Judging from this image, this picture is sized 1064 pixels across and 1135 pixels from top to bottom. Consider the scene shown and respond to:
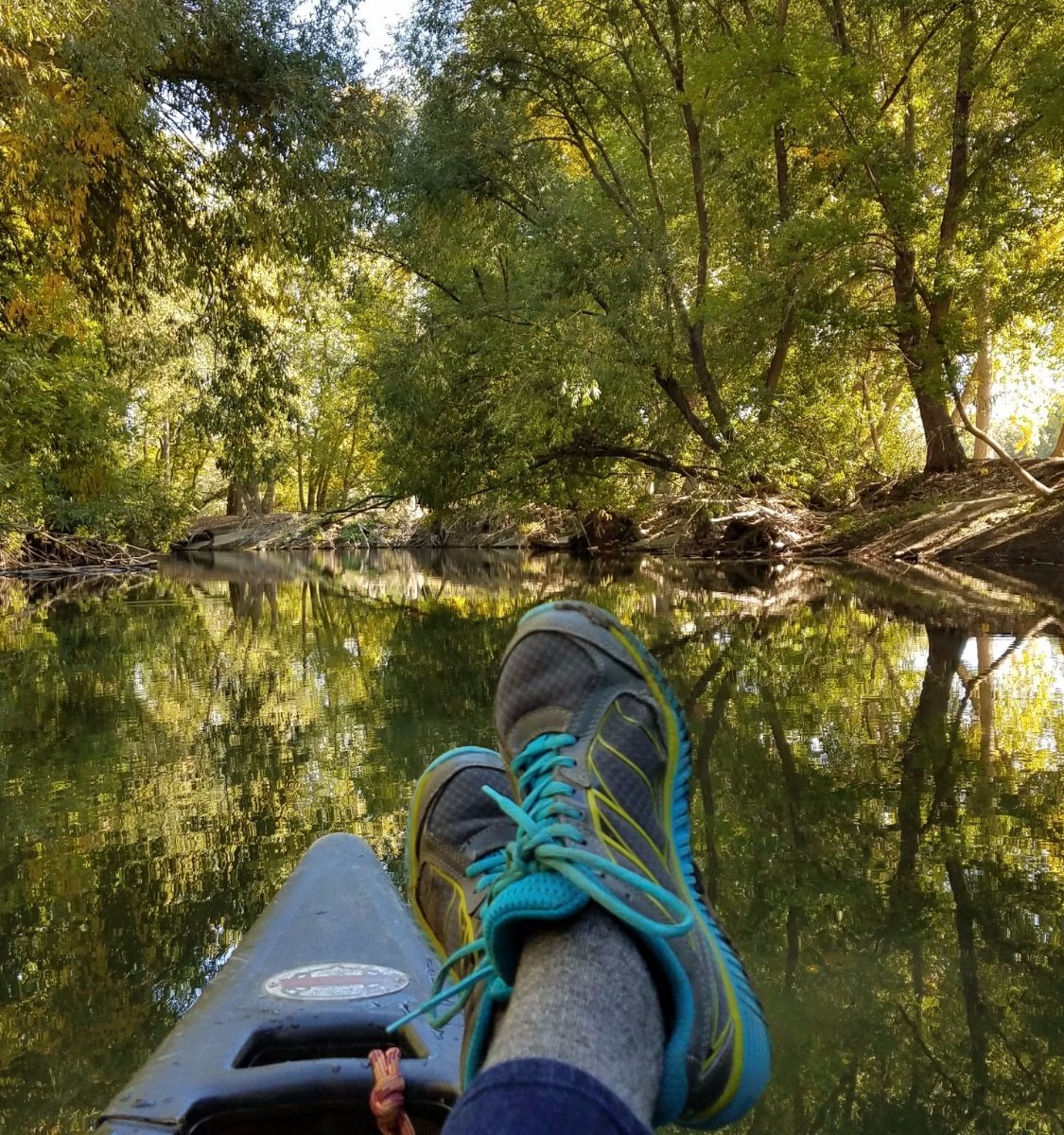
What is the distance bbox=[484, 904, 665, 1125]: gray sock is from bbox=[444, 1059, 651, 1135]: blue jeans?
0.02 meters

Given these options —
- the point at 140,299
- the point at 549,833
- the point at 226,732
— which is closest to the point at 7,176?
the point at 140,299

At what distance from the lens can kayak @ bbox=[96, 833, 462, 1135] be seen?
132 centimetres

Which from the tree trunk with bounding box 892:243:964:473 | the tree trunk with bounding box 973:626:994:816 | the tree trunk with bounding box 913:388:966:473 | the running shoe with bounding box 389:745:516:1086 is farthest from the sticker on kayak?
the tree trunk with bounding box 913:388:966:473

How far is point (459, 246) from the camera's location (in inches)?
504

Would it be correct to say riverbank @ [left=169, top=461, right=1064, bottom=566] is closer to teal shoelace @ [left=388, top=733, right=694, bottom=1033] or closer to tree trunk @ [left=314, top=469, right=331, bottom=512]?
teal shoelace @ [left=388, top=733, right=694, bottom=1033]

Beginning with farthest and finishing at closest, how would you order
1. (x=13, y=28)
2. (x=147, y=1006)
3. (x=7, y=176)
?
(x=7, y=176)
(x=13, y=28)
(x=147, y=1006)

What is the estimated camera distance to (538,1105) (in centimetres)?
92

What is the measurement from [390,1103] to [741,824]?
77.3 inches

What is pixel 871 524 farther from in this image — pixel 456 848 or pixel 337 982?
pixel 337 982

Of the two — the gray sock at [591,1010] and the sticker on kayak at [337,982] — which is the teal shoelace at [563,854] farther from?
the sticker on kayak at [337,982]

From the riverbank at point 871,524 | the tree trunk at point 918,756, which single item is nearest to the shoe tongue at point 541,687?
the tree trunk at point 918,756

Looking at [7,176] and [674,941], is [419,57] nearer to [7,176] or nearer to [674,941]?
[7,176]

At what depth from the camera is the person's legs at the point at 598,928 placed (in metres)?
0.99

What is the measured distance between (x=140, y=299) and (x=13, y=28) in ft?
9.71
